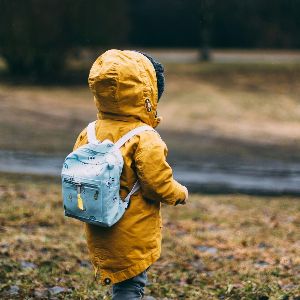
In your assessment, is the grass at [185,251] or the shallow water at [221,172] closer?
the grass at [185,251]

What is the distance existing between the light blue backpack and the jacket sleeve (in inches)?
3.1

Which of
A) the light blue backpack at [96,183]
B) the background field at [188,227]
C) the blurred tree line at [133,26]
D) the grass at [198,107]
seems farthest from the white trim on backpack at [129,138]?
the blurred tree line at [133,26]

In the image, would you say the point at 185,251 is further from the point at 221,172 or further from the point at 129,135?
the point at 221,172

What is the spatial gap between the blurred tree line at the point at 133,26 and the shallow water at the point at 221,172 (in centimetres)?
1125

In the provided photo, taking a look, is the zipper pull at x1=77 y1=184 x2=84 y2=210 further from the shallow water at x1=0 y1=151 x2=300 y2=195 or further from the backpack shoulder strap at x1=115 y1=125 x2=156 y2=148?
the shallow water at x1=0 y1=151 x2=300 y2=195

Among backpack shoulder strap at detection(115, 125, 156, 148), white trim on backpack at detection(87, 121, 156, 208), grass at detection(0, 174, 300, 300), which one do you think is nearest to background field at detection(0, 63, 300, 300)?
grass at detection(0, 174, 300, 300)

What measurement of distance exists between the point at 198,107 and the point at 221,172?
8611 mm

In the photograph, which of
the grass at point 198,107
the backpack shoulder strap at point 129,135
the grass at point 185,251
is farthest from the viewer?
the grass at point 198,107

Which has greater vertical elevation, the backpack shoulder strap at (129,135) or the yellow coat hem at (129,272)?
the backpack shoulder strap at (129,135)

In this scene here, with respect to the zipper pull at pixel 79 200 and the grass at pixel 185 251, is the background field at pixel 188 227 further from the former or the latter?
the zipper pull at pixel 79 200

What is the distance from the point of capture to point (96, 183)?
3424 mm

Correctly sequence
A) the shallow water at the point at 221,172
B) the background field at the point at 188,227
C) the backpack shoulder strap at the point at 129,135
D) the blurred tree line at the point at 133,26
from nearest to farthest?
the backpack shoulder strap at the point at 129,135 → the background field at the point at 188,227 → the shallow water at the point at 221,172 → the blurred tree line at the point at 133,26

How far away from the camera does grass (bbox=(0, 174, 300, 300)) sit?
507 cm

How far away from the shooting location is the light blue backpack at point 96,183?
11.3 feet
